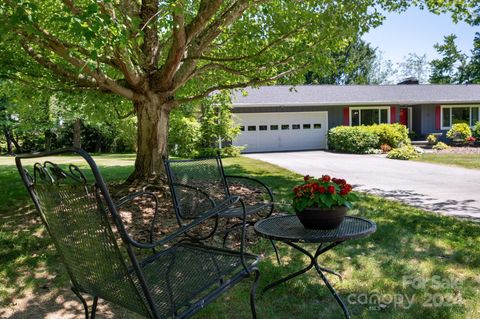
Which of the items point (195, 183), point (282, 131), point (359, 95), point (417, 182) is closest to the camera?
point (195, 183)

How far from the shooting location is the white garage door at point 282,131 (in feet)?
75.0

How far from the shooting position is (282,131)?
23297 mm

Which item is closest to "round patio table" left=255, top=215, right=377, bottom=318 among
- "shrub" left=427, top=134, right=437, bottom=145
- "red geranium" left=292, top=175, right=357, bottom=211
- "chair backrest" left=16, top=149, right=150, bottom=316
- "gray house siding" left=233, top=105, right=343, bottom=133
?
"red geranium" left=292, top=175, right=357, bottom=211

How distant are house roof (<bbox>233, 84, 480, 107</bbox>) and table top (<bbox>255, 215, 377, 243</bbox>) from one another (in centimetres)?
1869

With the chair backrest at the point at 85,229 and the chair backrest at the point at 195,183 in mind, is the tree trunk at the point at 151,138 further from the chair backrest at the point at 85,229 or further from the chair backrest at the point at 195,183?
the chair backrest at the point at 85,229

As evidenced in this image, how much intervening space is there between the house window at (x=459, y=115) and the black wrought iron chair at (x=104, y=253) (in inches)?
1040

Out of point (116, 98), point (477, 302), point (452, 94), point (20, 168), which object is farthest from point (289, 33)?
point (452, 94)

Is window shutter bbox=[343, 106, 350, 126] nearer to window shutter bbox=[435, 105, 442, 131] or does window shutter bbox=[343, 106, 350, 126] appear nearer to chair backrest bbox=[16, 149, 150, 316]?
window shutter bbox=[435, 105, 442, 131]

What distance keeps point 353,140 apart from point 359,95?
235 inches

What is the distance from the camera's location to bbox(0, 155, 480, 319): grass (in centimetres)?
318

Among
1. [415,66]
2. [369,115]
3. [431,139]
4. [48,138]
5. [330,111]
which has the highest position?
[415,66]

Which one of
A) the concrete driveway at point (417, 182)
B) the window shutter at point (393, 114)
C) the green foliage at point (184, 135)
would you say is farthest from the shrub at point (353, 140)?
the green foliage at point (184, 135)

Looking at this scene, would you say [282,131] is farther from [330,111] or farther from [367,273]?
[367,273]

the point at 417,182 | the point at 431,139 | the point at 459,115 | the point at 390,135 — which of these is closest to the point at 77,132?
the point at 390,135
